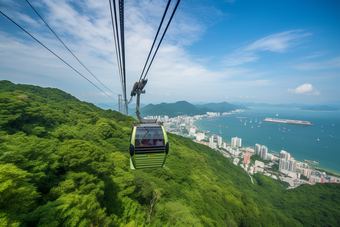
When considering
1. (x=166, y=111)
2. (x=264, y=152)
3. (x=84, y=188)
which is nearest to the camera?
(x=84, y=188)

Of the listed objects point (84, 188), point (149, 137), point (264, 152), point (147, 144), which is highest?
point (149, 137)

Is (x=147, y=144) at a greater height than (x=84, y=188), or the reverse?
(x=147, y=144)

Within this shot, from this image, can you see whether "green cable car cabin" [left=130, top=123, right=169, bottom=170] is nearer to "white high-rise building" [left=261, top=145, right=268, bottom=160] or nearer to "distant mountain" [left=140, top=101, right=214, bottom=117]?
"white high-rise building" [left=261, top=145, right=268, bottom=160]

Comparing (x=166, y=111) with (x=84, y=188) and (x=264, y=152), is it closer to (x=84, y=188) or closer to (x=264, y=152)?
(x=264, y=152)

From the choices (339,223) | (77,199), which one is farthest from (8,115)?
(339,223)

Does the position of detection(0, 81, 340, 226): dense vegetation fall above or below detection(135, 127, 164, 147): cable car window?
below

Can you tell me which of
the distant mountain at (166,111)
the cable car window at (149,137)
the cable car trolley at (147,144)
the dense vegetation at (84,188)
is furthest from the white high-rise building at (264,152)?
the distant mountain at (166,111)

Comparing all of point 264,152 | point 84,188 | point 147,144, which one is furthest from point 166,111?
point 147,144

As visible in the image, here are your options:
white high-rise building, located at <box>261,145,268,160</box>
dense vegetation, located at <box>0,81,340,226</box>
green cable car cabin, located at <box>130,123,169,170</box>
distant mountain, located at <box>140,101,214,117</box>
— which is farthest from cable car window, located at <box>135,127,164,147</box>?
distant mountain, located at <box>140,101,214,117</box>

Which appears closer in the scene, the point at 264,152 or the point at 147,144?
the point at 147,144
